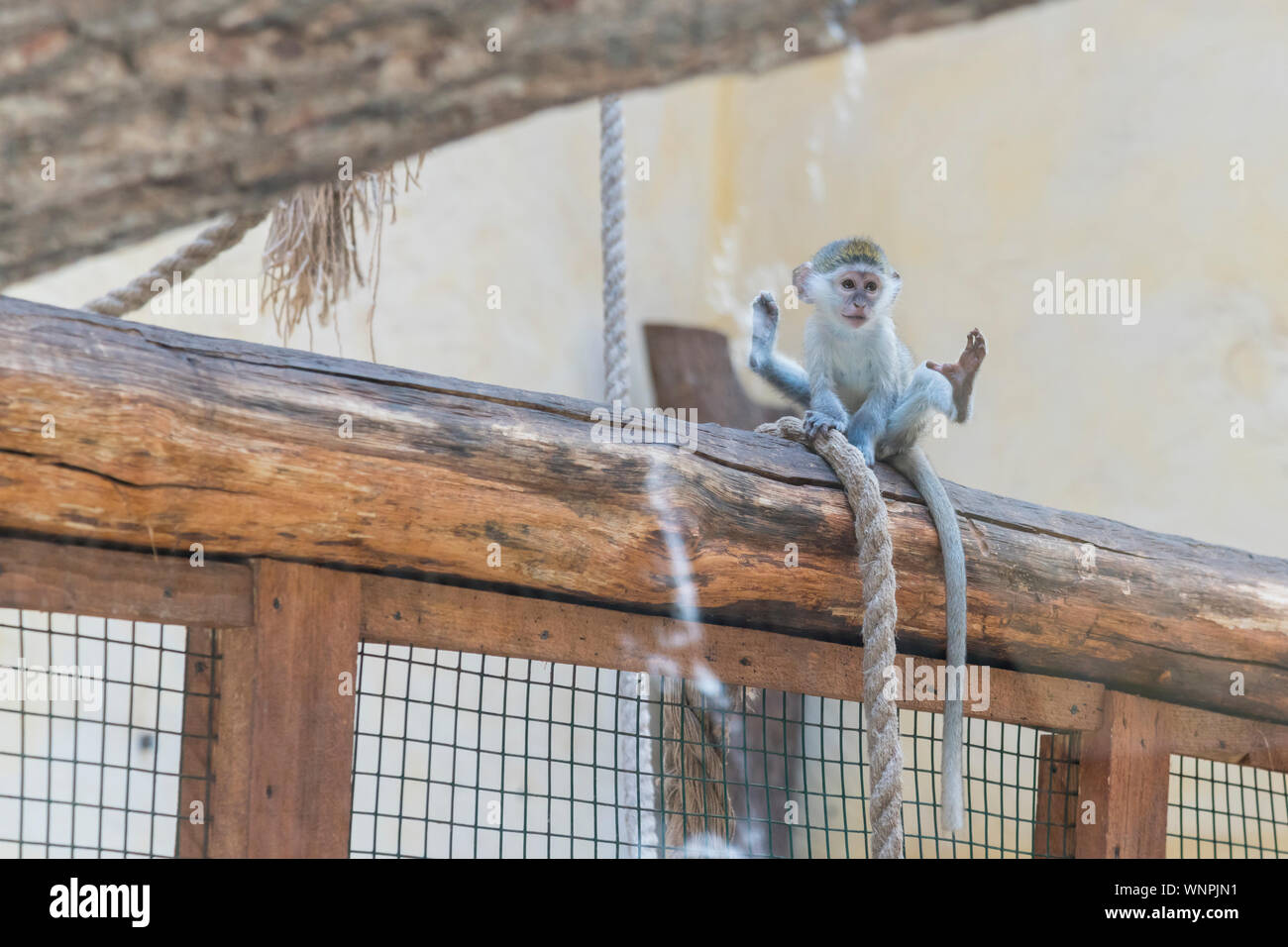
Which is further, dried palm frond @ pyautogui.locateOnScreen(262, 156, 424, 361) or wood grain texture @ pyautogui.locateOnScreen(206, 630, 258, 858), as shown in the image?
dried palm frond @ pyautogui.locateOnScreen(262, 156, 424, 361)

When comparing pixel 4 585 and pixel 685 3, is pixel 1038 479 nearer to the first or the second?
pixel 4 585

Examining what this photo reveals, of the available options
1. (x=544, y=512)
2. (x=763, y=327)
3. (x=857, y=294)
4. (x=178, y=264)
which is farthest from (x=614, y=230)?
(x=544, y=512)

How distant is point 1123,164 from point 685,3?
16.9ft

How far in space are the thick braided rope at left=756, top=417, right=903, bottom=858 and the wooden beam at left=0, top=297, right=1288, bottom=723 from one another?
7cm

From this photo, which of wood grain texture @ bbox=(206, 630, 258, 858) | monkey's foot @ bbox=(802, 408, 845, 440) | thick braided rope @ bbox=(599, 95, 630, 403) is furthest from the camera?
thick braided rope @ bbox=(599, 95, 630, 403)

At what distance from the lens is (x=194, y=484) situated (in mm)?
2023

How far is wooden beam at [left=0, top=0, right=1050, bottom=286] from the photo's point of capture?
2.52ft

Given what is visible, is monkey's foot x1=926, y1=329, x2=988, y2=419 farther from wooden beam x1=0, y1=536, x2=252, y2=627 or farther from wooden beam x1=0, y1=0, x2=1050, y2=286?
wooden beam x1=0, y1=0, x2=1050, y2=286

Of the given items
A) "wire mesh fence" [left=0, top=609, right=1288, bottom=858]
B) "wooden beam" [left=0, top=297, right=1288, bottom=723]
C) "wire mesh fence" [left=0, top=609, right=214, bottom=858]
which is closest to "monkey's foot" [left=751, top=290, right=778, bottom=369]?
"wooden beam" [left=0, top=297, right=1288, bottom=723]

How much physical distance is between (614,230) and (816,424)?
93 cm

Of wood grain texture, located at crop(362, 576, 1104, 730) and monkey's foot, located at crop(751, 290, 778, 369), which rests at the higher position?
monkey's foot, located at crop(751, 290, 778, 369)

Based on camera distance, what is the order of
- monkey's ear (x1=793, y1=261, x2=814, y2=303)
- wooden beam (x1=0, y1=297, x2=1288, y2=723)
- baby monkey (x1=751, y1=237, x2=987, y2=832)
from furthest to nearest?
monkey's ear (x1=793, y1=261, x2=814, y2=303) < baby monkey (x1=751, y1=237, x2=987, y2=832) < wooden beam (x1=0, y1=297, x2=1288, y2=723)

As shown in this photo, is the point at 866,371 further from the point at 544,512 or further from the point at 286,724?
the point at 286,724
